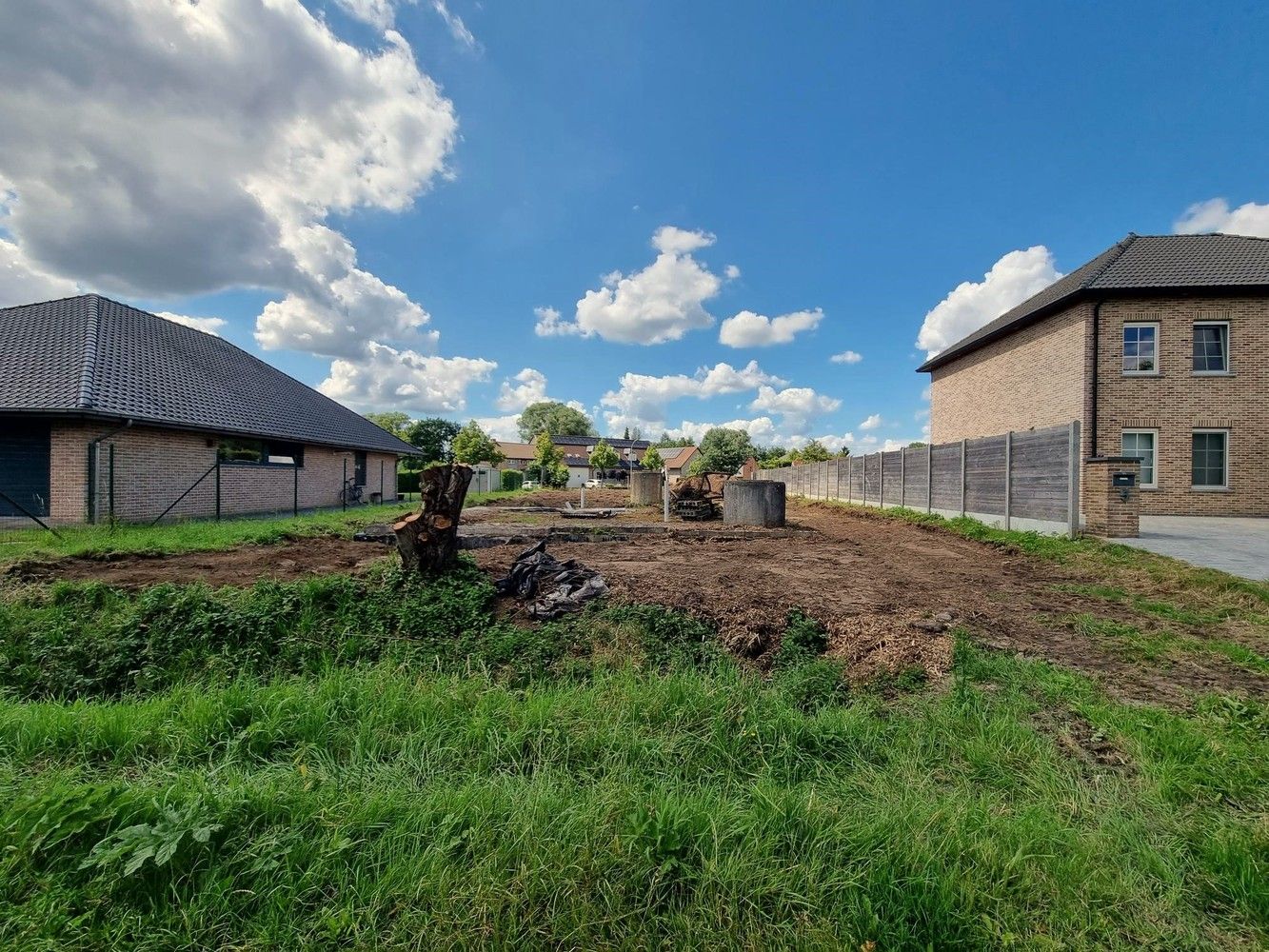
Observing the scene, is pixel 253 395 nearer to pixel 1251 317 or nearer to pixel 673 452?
pixel 1251 317

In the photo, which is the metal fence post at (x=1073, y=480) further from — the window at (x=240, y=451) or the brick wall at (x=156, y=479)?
the window at (x=240, y=451)

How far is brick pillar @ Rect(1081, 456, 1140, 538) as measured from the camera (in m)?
9.11

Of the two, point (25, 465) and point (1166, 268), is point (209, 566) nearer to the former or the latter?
point (25, 465)

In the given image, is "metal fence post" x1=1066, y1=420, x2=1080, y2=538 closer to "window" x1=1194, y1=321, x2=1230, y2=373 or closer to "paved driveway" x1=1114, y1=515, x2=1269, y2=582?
"paved driveway" x1=1114, y1=515, x2=1269, y2=582

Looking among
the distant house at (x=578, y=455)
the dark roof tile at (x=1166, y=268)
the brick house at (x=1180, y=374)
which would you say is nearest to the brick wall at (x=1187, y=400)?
the brick house at (x=1180, y=374)

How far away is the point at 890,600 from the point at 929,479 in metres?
11.5

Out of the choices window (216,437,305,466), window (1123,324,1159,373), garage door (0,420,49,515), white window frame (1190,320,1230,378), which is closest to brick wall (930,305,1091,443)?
window (1123,324,1159,373)

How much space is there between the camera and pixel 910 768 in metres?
2.45

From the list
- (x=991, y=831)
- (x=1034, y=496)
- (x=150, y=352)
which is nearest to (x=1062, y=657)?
(x=991, y=831)

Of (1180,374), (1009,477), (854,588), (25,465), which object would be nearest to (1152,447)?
(1180,374)

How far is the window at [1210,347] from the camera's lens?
14.5 meters

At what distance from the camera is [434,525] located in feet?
17.2

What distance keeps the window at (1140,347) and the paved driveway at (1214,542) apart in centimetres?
471

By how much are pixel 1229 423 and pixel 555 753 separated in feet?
71.4
